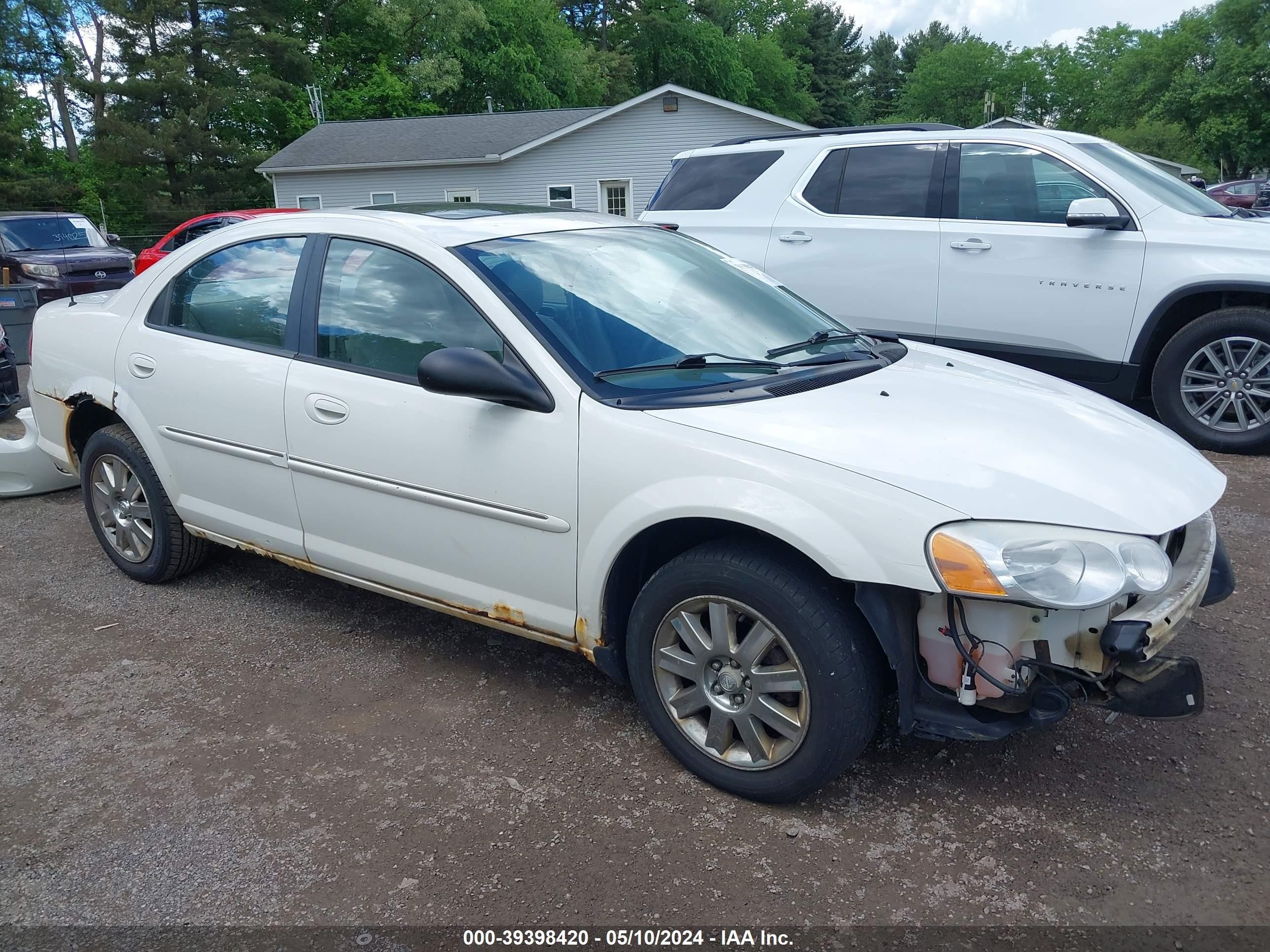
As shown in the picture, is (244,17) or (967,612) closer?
(967,612)

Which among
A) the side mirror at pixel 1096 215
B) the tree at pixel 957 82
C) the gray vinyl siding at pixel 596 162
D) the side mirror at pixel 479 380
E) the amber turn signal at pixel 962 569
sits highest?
the tree at pixel 957 82

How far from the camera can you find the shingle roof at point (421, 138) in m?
30.1

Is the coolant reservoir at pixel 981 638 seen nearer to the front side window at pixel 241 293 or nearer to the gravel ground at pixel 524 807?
the gravel ground at pixel 524 807

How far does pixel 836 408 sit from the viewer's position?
9.38 feet

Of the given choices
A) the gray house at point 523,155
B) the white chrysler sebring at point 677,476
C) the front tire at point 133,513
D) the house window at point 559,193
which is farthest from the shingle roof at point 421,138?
the white chrysler sebring at point 677,476

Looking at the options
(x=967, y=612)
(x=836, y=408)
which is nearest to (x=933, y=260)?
(x=836, y=408)

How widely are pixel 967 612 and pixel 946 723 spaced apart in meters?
0.30

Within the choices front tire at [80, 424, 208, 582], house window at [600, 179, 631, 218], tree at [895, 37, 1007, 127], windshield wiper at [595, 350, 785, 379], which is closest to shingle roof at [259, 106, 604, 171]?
house window at [600, 179, 631, 218]

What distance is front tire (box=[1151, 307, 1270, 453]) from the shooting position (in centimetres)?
561

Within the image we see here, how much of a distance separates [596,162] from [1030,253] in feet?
81.8

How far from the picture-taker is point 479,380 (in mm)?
2900

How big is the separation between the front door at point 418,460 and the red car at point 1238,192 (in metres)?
29.3

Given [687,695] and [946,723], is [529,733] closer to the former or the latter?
[687,695]

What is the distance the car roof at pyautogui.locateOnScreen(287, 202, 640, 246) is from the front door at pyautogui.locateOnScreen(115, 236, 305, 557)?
1.12ft
